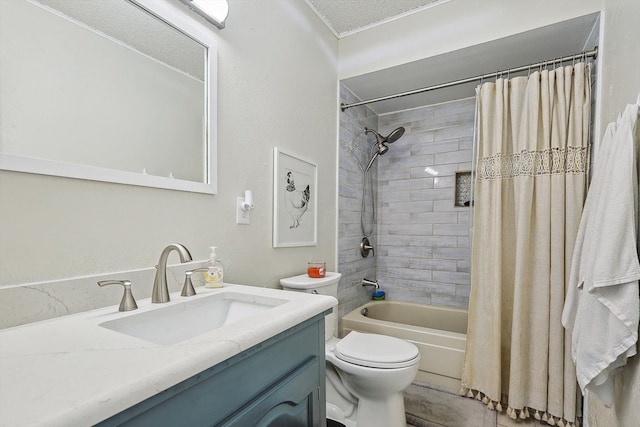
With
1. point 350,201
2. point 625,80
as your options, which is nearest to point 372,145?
point 350,201

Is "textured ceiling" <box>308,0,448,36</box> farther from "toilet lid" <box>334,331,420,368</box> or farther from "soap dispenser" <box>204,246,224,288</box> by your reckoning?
"toilet lid" <box>334,331,420,368</box>

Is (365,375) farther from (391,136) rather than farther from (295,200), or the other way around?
(391,136)

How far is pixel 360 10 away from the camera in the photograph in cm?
204

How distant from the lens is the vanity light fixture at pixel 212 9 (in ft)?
3.86

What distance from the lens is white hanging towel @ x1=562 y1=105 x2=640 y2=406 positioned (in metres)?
0.97

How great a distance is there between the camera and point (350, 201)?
2520mm

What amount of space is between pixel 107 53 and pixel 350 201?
1.87 metres

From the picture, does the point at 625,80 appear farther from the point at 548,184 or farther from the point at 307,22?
the point at 307,22

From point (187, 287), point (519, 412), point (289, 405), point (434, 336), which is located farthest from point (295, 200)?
point (519, 412)

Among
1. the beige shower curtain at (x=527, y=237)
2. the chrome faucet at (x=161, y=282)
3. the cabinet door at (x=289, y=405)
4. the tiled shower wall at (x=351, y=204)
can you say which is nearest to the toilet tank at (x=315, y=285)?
the tiled shower wall at (x=351, y=204)

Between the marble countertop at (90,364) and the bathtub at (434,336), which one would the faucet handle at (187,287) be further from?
the bathtub at (434,336)

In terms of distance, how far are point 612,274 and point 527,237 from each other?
0.83 m

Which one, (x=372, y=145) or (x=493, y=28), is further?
(x=372, y=145)

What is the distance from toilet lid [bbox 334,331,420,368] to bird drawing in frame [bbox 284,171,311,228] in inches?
28.7
